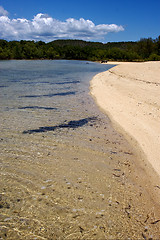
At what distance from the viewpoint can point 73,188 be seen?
12.6 feet

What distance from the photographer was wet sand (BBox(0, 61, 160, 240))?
116 inches

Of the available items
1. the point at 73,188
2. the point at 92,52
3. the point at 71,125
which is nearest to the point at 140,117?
the point at 71,125

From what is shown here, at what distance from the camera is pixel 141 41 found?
303 ft

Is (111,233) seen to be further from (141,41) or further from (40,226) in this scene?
(141,41)

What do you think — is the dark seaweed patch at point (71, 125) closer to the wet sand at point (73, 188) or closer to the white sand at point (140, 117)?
the wet sand at point (73, 188)

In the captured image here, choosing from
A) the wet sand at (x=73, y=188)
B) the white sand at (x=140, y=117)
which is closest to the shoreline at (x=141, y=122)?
the white sand at (x=140, y=117)

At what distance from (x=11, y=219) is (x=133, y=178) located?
2.56 m

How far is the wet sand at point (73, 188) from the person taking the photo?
9.68ft

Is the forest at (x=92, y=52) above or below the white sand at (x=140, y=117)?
above

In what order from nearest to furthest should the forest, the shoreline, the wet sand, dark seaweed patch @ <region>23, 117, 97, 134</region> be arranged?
the wet sand < the shoreline < dark seaweed patch @ <region>23, 117, 97, 134</region> < the forest

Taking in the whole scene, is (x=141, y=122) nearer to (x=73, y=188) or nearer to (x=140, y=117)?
(x=140, y=117)

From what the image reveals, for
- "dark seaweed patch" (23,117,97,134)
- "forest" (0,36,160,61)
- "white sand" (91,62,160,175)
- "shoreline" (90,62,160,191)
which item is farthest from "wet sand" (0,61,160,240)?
"forest" (0,36,160,61)

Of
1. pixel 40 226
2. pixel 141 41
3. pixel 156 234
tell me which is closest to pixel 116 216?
pixel 156 234

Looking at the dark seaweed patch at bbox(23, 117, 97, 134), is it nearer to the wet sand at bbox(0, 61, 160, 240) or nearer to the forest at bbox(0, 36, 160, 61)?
the wet sand at bbox(0, 61, 160, 240)
